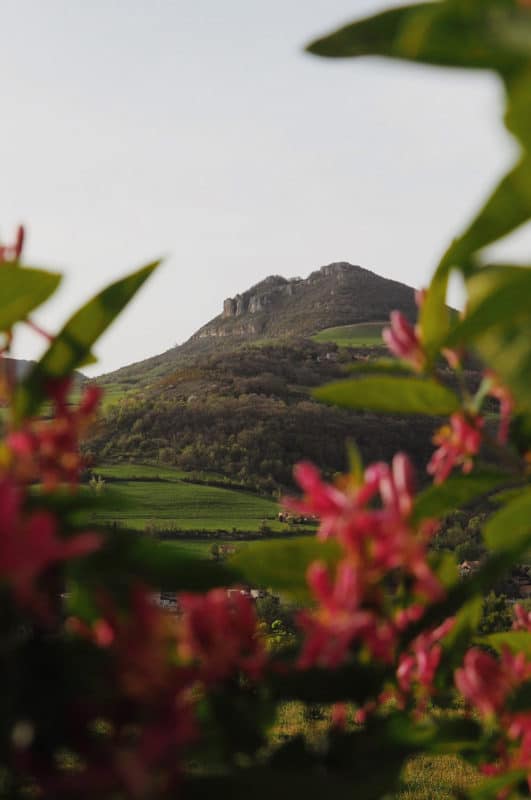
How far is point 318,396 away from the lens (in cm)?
56

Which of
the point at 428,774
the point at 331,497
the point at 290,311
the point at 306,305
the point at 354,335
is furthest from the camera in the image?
the point at 290,311

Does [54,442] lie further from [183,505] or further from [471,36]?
[183,505]

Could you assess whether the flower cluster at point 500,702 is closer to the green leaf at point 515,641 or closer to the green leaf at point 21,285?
the green leaf at point 515,641

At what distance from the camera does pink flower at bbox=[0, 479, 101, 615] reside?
33 cm

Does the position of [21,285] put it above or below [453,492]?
above

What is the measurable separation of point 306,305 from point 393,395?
54786 mm

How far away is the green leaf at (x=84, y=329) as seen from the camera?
53cm

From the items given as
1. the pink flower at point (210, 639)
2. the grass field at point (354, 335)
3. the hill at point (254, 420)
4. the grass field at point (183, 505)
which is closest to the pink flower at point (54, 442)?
the pink flower at point (210, 639)

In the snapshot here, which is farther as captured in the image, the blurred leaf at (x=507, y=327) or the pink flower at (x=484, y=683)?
the pink flower at (x=484, y=683)

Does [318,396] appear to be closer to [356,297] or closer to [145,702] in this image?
[145,702]

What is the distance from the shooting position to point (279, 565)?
49cm

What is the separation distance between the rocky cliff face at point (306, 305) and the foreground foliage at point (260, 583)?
48103mm

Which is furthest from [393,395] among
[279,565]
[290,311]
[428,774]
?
[290,311]

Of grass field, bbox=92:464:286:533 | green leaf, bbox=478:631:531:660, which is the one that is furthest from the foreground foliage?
grass field, bbox=92:464:286:533
